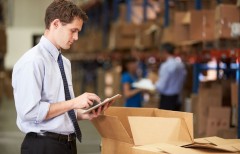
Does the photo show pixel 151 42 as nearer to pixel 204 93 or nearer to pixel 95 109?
pixel 204 93

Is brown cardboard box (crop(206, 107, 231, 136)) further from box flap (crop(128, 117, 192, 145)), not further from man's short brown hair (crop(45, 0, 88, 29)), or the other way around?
man's short brown hair (crop(45, 0, 88, 29))

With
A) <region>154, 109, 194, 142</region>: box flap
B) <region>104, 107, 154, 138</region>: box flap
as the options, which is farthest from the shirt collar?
<region>154, 109, 194, 142</region>: box flap

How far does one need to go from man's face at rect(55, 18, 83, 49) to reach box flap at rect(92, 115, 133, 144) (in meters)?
0.51

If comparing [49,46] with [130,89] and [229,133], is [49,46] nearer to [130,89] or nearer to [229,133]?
[229,133]

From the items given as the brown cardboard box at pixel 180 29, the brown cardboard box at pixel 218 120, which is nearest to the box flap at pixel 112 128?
the brown cardboard box at pixel 218 120

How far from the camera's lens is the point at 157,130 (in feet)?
11.4

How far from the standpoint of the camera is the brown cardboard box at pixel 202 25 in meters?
8.70

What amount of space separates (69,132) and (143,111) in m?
0.54

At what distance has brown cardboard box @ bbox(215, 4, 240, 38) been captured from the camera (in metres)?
7.57

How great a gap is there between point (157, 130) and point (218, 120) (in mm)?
5330

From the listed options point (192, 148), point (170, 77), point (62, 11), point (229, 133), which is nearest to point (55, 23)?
point (62, 11)

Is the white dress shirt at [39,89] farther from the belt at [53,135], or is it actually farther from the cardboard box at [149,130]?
the cardboard box at [149,130]

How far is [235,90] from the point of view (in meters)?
8.05

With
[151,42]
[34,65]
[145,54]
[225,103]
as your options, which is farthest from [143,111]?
[145,54]
